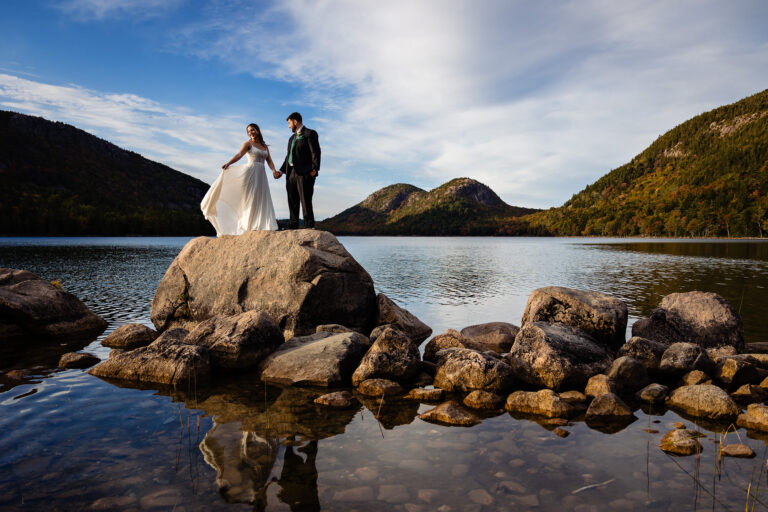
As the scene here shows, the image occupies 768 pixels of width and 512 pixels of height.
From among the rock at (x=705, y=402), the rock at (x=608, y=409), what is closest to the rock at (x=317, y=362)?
the rock at (x=608, y=409)

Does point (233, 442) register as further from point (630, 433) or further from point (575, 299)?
point (575, 299)

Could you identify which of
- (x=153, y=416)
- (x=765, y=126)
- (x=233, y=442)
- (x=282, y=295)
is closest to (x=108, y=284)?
(x=282, y=295)

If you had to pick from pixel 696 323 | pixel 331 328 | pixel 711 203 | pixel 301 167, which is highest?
pixel 711 203

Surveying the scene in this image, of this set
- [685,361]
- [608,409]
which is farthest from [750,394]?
[608,409]

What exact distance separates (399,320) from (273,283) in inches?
175

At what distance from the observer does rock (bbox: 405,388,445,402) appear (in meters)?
9.02

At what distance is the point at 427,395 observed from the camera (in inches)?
357

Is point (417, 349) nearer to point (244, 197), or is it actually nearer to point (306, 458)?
point (306, 458)

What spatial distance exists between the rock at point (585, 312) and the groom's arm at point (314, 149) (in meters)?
8.48

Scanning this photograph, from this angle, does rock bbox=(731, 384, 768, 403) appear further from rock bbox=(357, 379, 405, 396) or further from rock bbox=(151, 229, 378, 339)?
rock bbox=(151, 229, 378, 339)

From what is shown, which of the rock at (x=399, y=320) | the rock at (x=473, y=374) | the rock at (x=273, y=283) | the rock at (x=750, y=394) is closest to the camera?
the rock at (x=750, y=394)

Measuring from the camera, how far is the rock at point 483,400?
28.0 ft

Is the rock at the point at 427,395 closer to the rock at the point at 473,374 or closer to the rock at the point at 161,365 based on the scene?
the rock at the point at 473,374

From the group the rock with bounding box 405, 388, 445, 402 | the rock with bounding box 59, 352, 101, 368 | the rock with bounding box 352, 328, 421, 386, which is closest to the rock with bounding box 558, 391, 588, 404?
the rock with bounding box 405, 388, 445, 402
